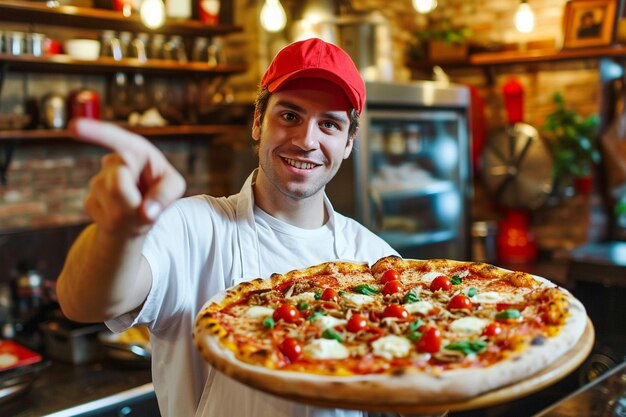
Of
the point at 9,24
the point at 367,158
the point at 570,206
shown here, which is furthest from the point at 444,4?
the point at 9,24

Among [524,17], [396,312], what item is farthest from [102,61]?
[396,312]

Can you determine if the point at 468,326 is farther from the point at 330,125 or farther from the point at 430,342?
the point at 330,125

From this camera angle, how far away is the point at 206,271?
1.63 m

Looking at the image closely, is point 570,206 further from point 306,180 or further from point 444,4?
point 306,180

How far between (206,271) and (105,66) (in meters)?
2.63

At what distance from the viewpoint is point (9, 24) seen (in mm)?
3707

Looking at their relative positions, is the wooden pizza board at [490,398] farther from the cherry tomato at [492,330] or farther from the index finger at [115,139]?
the index finger at [115,139]

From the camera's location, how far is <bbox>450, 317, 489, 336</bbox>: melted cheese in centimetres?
134

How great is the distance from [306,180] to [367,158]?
226 centimetres

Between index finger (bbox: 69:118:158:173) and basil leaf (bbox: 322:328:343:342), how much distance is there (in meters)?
0.51

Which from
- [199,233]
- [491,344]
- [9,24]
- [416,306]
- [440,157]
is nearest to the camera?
[491,344]

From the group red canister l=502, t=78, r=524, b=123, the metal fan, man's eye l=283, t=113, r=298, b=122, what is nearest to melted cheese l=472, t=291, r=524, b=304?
man's eye l=283, t=113, r=298, b=122

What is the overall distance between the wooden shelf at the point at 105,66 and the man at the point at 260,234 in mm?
2289

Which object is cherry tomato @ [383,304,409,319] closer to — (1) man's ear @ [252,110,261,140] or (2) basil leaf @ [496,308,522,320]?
(2) basil leaf @ [496,308,522,320]
